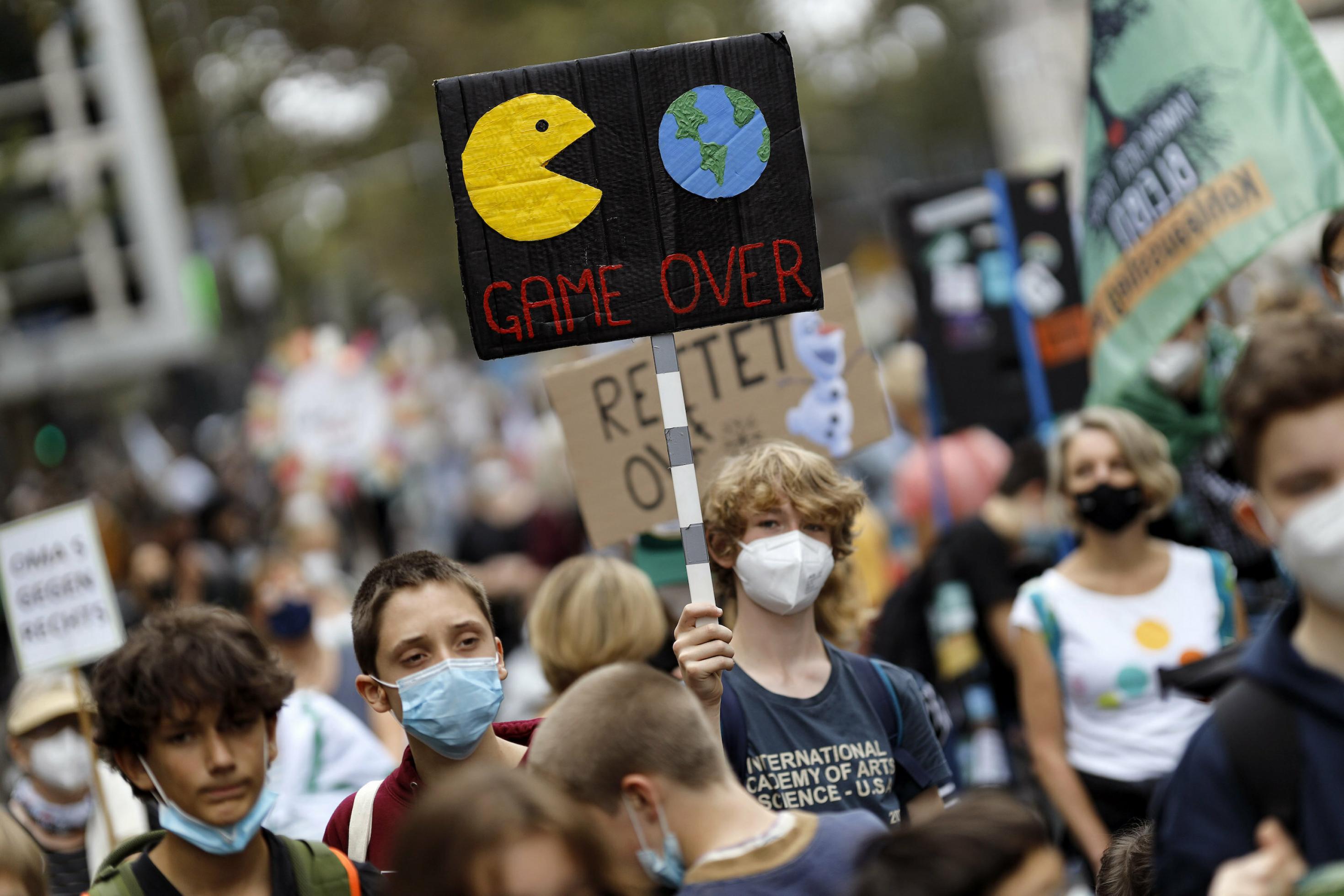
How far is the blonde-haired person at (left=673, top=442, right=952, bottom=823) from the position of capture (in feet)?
11.6

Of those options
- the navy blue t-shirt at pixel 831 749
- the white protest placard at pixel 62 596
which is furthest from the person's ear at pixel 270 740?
the white protest placard at pixel 62 596

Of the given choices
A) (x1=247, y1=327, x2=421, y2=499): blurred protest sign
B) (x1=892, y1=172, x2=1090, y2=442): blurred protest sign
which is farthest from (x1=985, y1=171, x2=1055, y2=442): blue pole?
(x1=247, y1=327, x2=421, y2=499): blurred protest sign

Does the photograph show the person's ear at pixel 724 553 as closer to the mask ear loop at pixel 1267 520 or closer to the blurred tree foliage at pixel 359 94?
the mask ear loop at pixel 1267 520

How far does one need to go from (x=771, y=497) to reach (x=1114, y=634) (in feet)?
4.83

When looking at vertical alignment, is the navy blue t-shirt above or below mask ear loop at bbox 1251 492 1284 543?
below

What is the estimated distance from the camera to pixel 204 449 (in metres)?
30.4

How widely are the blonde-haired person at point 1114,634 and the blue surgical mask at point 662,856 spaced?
2.32 meters

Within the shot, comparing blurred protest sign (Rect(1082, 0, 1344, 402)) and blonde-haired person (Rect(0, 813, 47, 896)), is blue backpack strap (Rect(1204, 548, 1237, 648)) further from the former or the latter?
blonde-haired person (Rect(0, 813, 47, 896))

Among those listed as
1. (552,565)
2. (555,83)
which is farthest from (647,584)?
(552,565)

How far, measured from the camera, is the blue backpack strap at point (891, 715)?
12.2 ft

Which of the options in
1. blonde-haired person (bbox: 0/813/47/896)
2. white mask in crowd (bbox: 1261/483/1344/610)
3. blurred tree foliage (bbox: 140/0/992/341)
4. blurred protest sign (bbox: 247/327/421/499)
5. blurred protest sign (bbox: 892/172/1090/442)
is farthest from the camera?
blurred tree foliage (bbox: 140/0/992/341)

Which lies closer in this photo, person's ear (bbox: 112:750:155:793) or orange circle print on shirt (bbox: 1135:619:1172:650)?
person's ear (bbox: 112:750:155:793)

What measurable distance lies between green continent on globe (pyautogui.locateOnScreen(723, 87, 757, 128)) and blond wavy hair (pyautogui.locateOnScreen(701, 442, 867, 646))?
30.7 inches

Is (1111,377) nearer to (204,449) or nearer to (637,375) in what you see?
(637,375)
